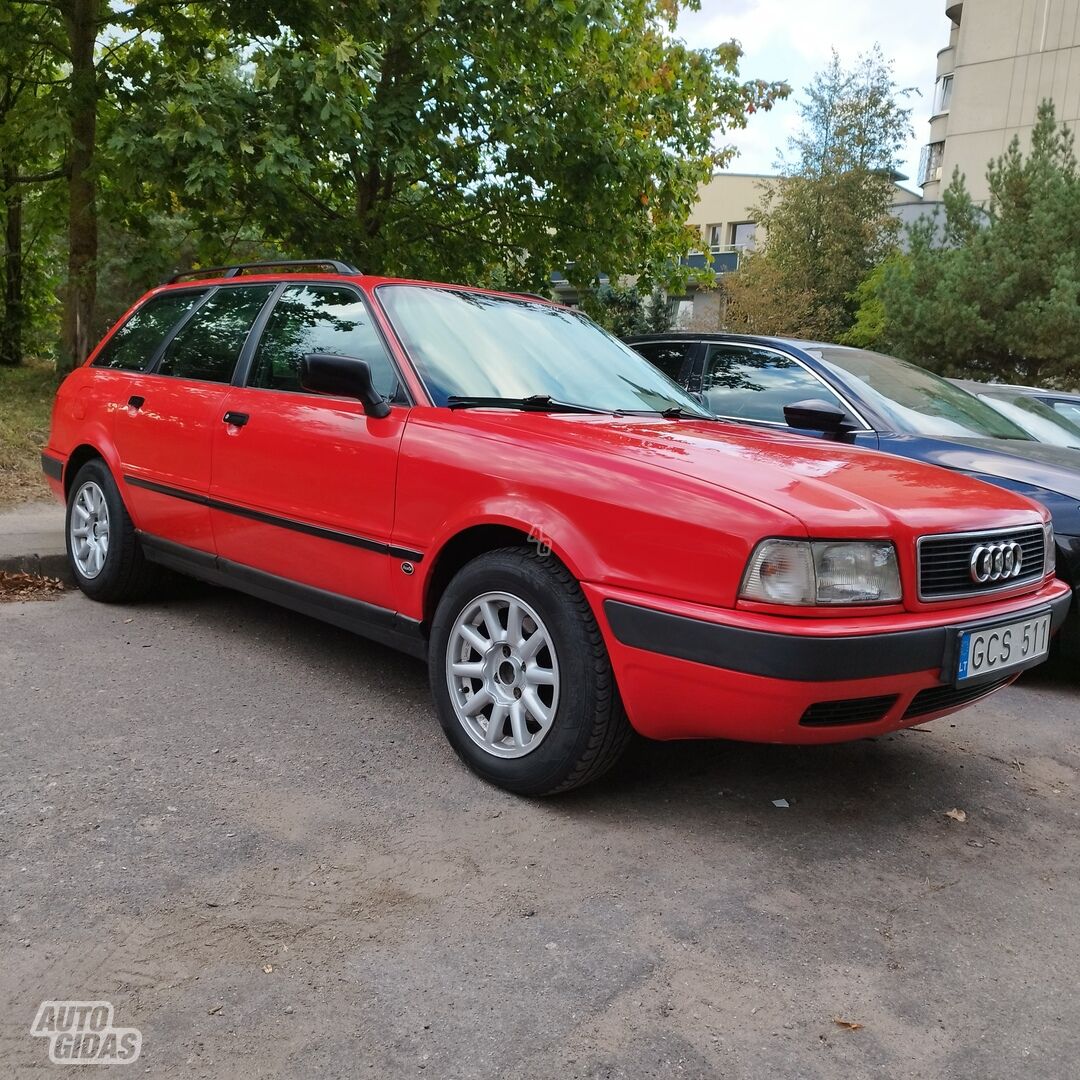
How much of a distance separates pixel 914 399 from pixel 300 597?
3601 millimetres

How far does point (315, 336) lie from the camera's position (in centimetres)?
418

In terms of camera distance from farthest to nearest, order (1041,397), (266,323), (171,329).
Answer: (1041,397)
(171,329)
(266,323)

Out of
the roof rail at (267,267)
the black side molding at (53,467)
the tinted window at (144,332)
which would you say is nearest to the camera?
the roof rail at (267,267)

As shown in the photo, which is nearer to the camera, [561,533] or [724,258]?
[561,533]

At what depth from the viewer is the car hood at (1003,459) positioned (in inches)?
188

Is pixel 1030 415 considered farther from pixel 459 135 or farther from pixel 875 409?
pixel 459 135

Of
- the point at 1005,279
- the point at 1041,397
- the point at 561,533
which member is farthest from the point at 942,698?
the point at 1005,279

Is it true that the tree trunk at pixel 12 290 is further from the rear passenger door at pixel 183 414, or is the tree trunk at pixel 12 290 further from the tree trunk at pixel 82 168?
the rear passenger door at pixel 183 414

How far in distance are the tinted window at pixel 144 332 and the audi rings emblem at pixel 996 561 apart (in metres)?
3.76

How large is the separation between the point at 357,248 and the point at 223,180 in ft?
7.88

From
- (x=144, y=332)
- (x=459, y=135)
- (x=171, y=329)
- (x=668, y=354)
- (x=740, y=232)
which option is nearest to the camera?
(x=171, y=329)

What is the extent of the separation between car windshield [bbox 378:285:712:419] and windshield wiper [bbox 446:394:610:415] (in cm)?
1

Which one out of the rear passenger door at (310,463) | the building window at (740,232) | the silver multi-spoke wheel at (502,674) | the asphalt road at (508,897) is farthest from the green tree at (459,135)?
the building window at (740,232)

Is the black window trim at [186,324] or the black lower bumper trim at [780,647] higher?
the black window trim at [186,324]
